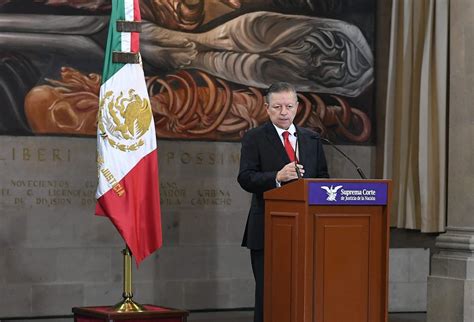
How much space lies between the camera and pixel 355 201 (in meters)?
6.28

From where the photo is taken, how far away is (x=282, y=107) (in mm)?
6777

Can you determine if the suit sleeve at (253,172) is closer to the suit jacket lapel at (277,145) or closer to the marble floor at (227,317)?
the suit jacket lapel at (277,145)

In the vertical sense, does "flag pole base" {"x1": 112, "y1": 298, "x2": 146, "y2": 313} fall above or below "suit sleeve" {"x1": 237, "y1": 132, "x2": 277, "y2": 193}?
below

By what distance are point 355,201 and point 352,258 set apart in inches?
13.5

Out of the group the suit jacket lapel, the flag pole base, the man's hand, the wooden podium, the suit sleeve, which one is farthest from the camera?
the flag pole base

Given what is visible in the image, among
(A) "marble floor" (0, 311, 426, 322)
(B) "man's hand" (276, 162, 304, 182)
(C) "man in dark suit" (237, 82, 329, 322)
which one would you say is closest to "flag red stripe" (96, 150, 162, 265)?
(C) "man in dark suit" (237, 82, 329, 322)

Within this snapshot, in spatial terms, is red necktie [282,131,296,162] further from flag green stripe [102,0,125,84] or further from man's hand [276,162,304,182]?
flag green stripe [102,0,125,84]

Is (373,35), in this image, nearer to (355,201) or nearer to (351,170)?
(351,170)

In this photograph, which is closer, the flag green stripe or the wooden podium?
the wooden podium

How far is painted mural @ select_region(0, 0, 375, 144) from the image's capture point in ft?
32.4

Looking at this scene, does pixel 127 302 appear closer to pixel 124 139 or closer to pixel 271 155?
pixel 124 139

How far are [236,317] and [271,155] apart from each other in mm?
3552

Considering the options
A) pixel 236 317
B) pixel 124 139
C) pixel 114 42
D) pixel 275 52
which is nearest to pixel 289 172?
pixel 124 139

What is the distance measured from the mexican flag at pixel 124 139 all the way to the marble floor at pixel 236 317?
1.96 meters
